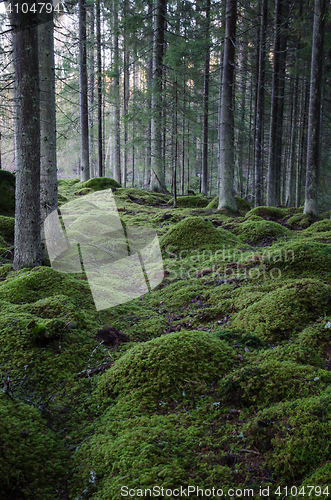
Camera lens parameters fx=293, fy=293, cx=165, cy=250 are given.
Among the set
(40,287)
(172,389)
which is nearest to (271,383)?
(172,389)

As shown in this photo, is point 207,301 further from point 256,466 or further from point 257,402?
point 256,466

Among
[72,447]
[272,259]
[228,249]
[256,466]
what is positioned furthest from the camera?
[228,249]

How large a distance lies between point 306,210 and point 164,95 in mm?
7675

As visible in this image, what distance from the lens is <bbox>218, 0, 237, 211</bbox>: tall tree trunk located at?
11.0 meters

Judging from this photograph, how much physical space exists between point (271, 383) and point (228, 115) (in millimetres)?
11242

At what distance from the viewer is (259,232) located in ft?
25.3

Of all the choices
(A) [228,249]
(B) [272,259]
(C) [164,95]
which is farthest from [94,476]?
(C) [164,95]

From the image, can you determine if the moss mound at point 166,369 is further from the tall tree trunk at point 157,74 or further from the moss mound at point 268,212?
the tall tree trunk at point 157,74

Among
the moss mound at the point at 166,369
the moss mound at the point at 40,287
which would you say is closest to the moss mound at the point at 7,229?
the moss mound at the point at 40,287

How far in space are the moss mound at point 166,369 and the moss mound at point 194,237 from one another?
390 centimetres

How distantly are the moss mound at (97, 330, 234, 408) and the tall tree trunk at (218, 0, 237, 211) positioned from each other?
986cm

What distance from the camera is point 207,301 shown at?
439 centimetres

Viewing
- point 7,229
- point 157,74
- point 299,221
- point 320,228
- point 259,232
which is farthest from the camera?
point 157,74

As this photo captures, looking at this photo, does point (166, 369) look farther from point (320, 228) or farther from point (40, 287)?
point (320, 228)
